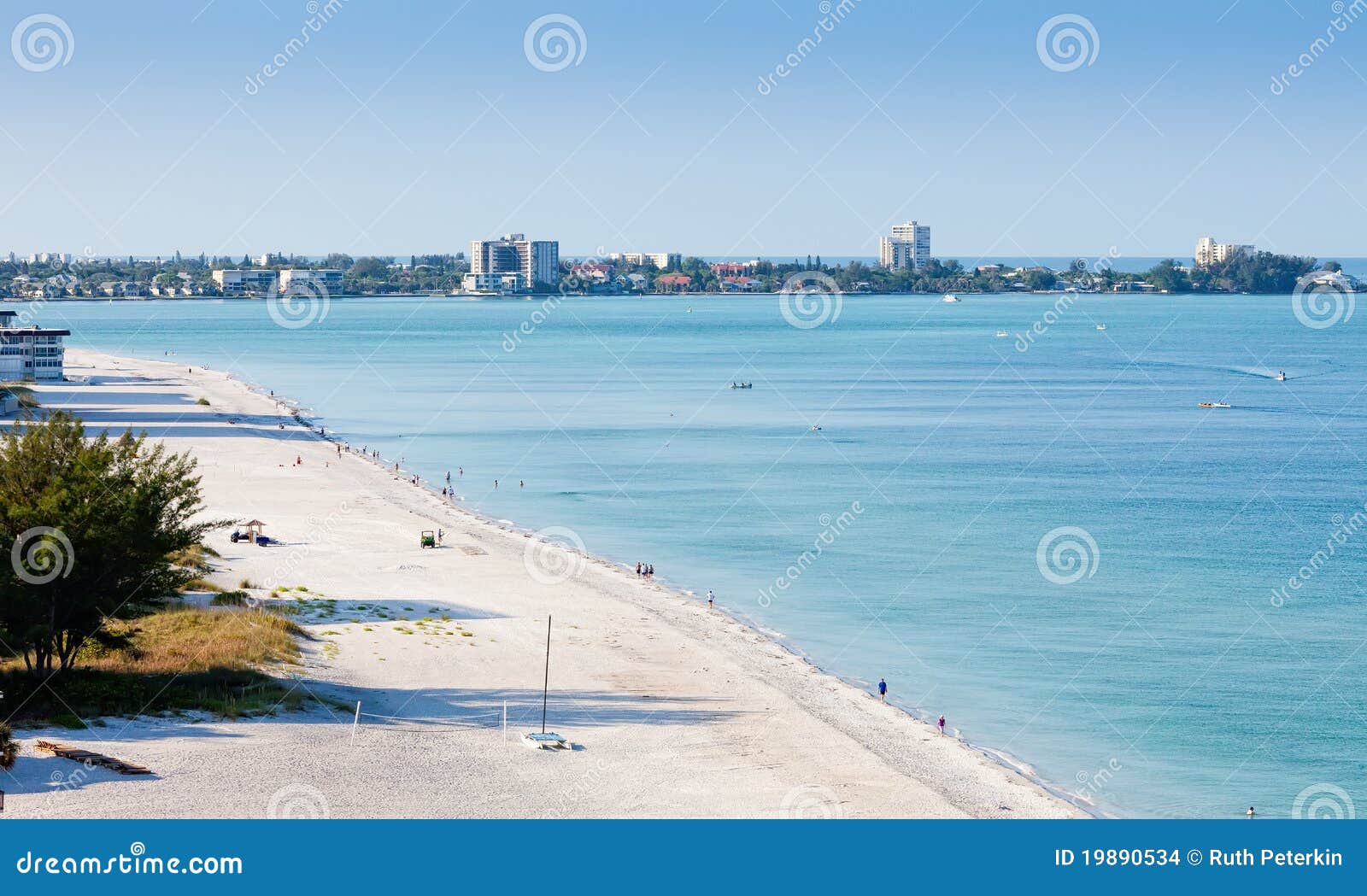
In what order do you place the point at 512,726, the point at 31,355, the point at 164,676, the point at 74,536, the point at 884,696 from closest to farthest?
the point at 74,536 → the point at 164,676 → the point at 512,726 → the point at 884,696 → the point at 31,355

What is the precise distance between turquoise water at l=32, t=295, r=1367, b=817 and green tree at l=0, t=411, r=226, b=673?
19.6 metres

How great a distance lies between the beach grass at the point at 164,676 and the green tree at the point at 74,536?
25.8 inches

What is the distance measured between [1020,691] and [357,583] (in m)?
22.4

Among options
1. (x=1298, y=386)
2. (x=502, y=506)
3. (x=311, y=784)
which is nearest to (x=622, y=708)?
(x=311, y=784)

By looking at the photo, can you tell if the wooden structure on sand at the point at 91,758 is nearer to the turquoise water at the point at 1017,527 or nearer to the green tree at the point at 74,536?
the green tree at the point at 74,536

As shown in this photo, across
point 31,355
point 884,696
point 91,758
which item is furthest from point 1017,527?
point 31,355

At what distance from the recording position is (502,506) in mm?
71812

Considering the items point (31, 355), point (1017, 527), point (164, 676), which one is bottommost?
point (164, 676)

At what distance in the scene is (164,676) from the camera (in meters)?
31.8

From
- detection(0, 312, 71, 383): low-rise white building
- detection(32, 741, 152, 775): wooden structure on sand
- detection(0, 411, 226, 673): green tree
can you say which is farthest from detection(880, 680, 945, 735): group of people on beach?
detection(0, 312, 71, 383): low-rise white building

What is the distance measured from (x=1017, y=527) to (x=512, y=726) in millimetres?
39288

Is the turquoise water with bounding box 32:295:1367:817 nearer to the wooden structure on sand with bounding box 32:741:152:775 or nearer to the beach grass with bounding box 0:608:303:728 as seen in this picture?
the beach grass with bounding box 0:608:303:728

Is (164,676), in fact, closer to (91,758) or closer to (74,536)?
(74,536)

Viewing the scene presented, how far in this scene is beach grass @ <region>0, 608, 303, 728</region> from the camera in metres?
29.3
